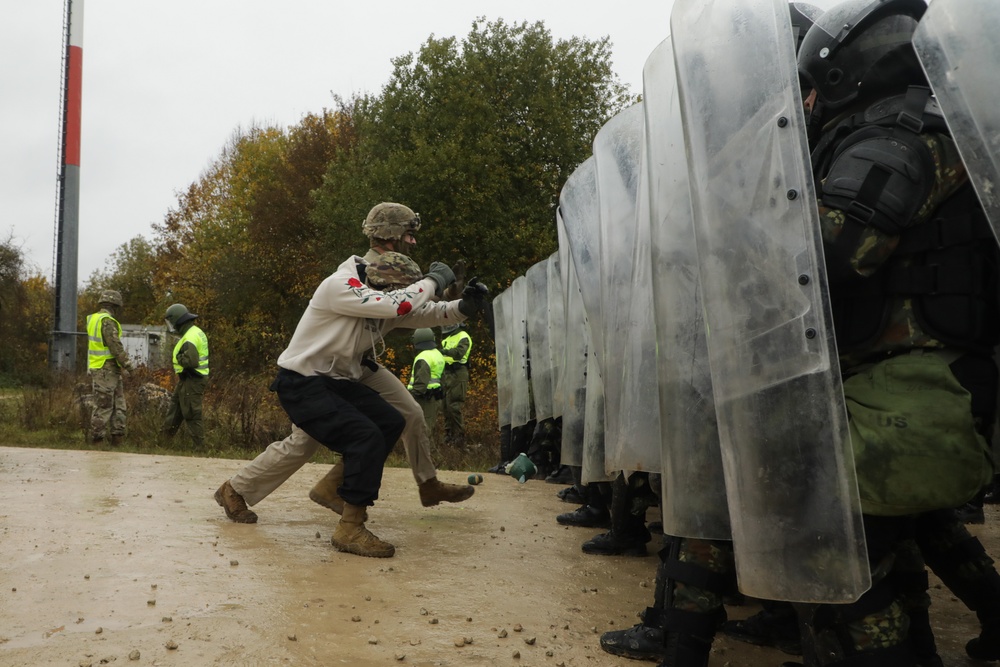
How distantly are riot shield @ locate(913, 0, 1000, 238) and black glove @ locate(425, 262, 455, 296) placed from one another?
3.09m

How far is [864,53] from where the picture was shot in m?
2.57

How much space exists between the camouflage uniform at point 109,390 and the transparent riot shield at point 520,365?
15.2ft

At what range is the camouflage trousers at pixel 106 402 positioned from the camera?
35.8 feet

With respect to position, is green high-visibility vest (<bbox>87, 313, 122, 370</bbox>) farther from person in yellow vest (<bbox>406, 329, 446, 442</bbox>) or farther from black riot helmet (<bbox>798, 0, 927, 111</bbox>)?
black riot helmet (<bbox>798, 0, 927, 111</bbox>)

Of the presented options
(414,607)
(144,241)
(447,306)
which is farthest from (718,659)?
(144,241)

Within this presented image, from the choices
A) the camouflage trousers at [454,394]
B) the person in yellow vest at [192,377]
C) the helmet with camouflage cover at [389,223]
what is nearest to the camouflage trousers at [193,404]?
the person in yellow vest at [192,377]

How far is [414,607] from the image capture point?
11.8ft

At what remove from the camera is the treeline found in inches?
893

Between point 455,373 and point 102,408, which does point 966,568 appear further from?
point 102,408

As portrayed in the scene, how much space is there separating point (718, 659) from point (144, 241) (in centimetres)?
4644

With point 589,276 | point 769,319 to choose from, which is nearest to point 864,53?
point 769,319

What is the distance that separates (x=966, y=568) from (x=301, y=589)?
8.23 ft

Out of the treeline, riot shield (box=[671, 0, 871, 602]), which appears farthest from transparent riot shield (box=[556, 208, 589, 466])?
the treeline

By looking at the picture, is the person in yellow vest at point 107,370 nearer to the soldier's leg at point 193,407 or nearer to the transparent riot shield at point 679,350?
the soldier's leg at point 193,407
